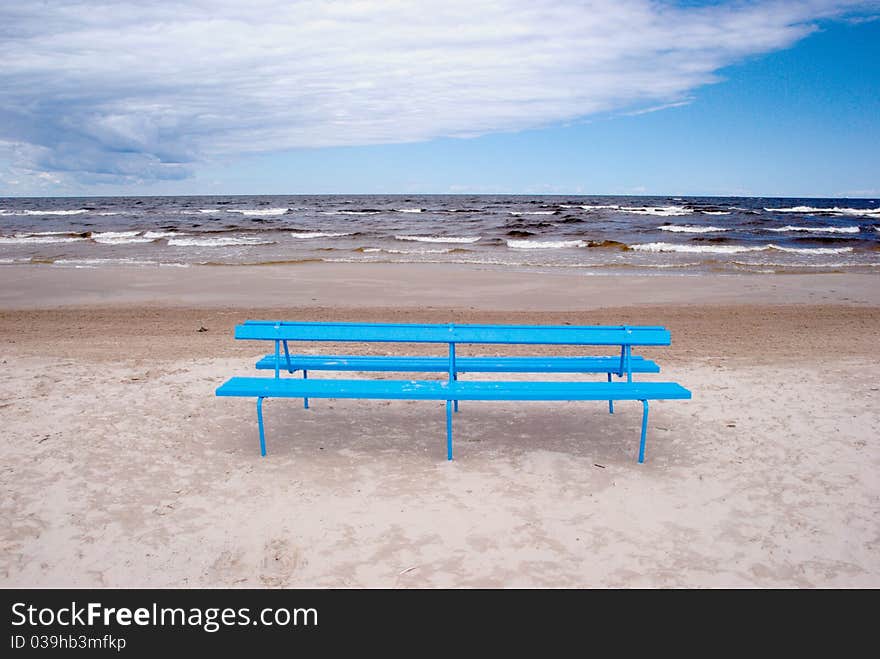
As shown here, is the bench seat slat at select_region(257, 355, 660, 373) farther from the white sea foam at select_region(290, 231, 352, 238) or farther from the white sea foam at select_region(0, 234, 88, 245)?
the white sea foam at select_region(0, 234, 88, 245)

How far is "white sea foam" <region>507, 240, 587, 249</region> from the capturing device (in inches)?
918

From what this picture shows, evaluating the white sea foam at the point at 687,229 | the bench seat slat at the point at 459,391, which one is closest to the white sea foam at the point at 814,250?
the white sea foam at the point at 687,229

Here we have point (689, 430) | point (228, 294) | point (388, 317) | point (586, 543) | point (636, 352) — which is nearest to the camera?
point (586, 543)

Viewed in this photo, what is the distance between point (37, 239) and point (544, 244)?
68.3ft

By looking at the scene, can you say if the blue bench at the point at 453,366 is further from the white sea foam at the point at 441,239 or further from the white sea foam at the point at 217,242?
the white sea foam at the point at 441,239

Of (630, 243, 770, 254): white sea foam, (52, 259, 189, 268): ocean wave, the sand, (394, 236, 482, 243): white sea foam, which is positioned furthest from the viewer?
(394, 236, 482, 243): white sea foam

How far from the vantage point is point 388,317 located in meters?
9.74

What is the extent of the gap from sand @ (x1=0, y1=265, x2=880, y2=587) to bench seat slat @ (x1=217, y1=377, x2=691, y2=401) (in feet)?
1.61

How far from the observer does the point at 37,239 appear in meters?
25.8

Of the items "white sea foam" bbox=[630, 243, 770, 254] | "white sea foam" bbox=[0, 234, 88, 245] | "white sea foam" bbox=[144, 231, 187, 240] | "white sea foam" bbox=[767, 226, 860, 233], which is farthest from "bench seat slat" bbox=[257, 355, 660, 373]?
"white sea foam" bbox=[767, 226, 860, 233]

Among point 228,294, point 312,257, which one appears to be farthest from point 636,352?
point 312,257
